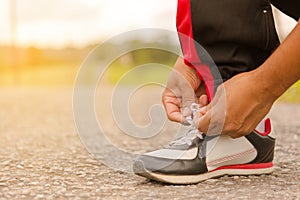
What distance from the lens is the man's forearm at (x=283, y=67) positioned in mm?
1202

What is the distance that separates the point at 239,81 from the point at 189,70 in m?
0.28

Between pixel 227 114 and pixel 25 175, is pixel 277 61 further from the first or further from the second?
pixel 25 175

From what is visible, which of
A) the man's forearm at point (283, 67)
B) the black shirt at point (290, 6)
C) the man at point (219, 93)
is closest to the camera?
the man's forearm at point (283, 67)

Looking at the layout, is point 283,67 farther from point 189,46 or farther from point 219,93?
point 189,46

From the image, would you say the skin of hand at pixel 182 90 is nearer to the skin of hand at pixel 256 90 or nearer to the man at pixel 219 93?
the man at pixel 219 93

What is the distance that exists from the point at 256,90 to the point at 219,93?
0.33 ft

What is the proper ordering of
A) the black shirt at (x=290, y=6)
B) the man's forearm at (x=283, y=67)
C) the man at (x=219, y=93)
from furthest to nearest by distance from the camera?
the black shirt at (x=290, y=6)
the man at (x=219, y=93)
the man's forearm at (x=283, y=67)

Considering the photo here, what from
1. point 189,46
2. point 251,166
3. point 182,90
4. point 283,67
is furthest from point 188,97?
point 283,67

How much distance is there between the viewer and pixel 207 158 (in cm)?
145

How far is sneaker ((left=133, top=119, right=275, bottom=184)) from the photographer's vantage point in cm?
139

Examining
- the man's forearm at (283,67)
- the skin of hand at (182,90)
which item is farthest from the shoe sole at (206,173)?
the man's forearm at (283,67)

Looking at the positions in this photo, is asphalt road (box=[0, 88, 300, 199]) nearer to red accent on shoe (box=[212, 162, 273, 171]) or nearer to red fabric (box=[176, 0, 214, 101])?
red accent on shoe (box=[212, 162, 273, 171])

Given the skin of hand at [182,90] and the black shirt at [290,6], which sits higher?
the black shirt at [290,6]

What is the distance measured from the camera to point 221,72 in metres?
1.45
